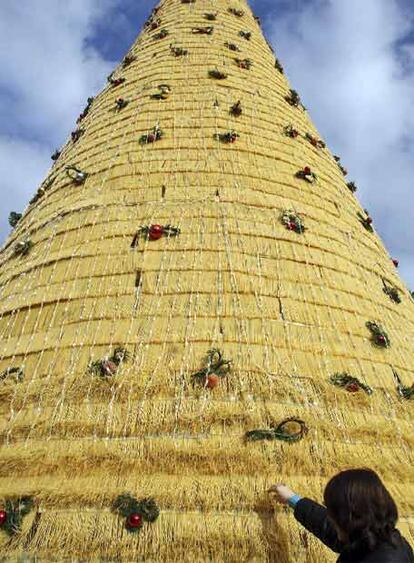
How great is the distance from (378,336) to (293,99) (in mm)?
5614

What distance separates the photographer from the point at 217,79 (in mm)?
8414

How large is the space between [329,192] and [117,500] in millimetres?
4872

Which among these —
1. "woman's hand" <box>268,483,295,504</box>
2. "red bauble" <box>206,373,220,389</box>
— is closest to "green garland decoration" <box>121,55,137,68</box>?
"red bauble" <box>206,373,220,389</box>

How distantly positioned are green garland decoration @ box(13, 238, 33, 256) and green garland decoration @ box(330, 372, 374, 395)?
355 centimetres

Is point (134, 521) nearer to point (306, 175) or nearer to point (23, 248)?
point (23, 248)

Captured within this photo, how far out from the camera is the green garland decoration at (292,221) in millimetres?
6012

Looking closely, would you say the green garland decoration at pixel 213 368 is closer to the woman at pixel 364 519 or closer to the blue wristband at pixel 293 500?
the blue wristband at pixel 293 500

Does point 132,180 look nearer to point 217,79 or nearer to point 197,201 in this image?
point 197,201

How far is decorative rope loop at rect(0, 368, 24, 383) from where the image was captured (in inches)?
184

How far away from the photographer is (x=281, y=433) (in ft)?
13.5

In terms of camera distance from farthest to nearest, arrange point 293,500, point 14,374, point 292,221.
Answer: point 292,221, point 14,374, point 293,500

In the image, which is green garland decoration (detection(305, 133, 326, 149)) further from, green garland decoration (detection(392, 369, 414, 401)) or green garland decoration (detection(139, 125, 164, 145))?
green garland decoration (detection(392, 369, 414, 401))

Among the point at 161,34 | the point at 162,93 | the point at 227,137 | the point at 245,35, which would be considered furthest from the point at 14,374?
the point at 245,35

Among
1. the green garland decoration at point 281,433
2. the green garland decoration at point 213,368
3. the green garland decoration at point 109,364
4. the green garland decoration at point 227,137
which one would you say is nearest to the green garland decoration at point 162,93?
the green garland decoration at point 227,137
